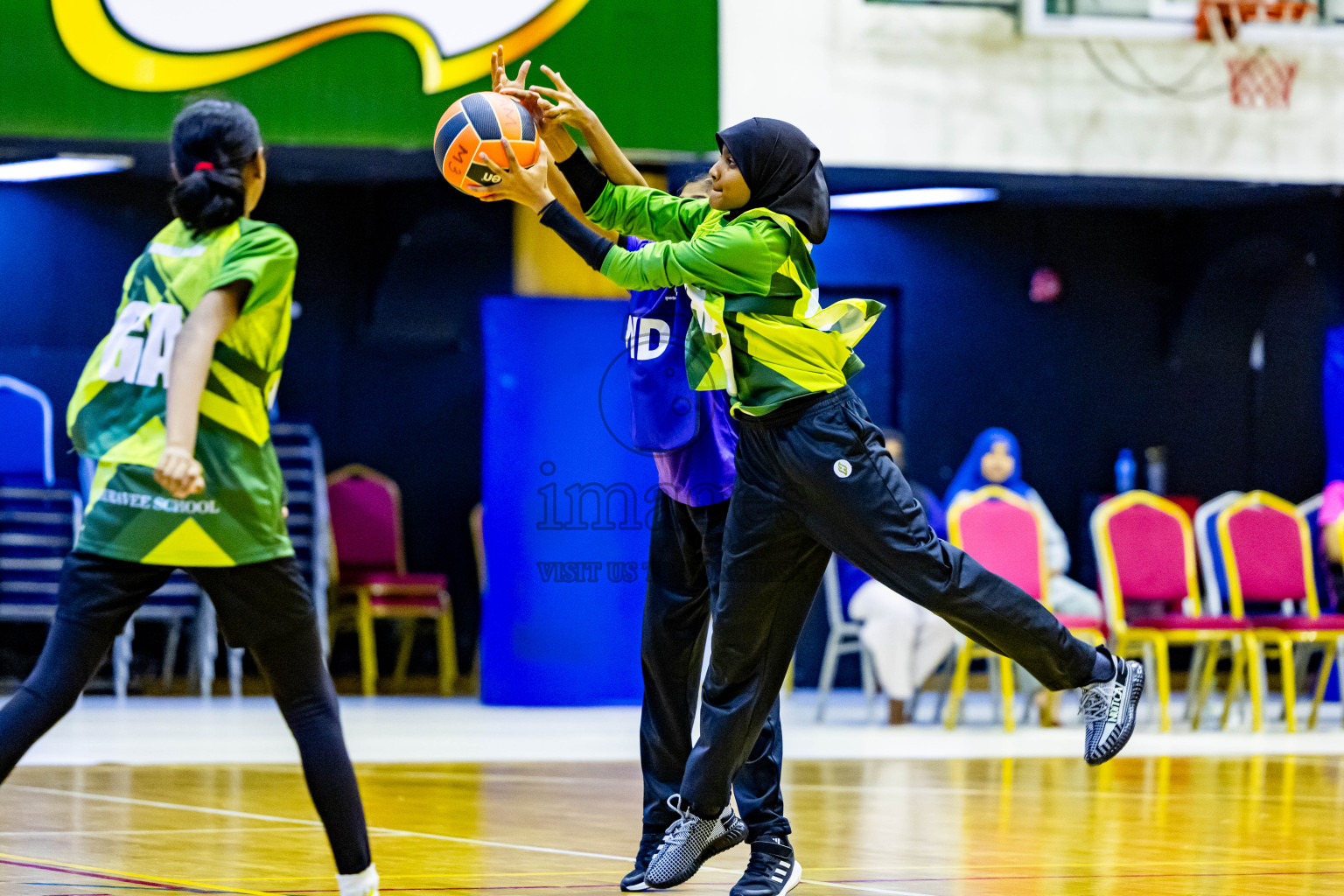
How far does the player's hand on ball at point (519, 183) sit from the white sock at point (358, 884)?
4.09 ft

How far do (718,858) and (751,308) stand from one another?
1545mm

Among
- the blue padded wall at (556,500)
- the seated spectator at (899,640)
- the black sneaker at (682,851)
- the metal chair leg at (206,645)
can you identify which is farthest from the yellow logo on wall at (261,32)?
the black sneaker at (682,851)

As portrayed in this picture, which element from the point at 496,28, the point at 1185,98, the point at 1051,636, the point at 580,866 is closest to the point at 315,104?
the point at 496,28

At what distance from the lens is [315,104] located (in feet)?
26.1

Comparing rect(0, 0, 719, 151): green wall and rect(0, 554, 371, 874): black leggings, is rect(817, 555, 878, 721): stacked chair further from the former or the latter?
rect(0, 554, 371, 874): black leggings

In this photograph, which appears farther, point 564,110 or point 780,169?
point 564,110

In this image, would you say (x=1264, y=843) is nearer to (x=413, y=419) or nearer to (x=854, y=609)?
(x=854, y=609)

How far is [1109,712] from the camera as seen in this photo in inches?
135

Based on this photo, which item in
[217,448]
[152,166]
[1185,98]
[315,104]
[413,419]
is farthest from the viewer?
[413,419]

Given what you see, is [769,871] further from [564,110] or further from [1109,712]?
[564,110]

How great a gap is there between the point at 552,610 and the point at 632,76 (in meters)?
2.49

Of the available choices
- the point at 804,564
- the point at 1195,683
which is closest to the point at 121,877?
the point at 804,564

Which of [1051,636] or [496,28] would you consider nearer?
[1051,636]

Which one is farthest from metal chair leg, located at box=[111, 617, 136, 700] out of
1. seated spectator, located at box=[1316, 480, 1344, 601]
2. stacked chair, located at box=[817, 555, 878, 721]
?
seated spectator, located at box=[1316, 480, 1344, 601]
